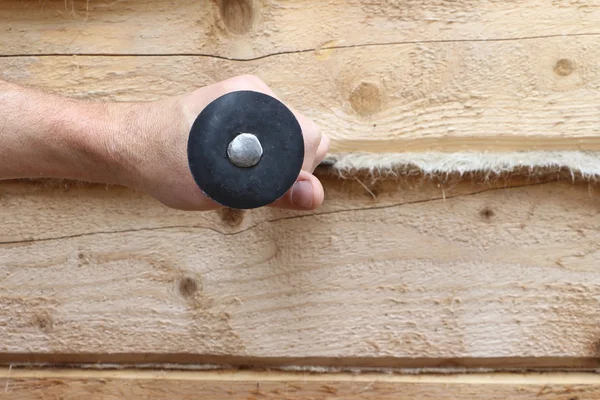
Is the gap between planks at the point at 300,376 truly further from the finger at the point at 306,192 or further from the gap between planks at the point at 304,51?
the gap between planks at the point at 304,51

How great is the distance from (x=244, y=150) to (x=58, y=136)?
0.29 m

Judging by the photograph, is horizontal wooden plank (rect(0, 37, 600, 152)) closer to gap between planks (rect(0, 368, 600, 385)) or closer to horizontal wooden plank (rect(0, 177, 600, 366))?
horizontal wooden plank (rect(0, 177, 600, 366))

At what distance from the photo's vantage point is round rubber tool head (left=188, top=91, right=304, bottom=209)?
Answer: 2.10 ft

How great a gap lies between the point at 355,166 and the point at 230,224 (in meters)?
0.21

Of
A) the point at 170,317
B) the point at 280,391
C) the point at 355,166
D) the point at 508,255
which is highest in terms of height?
the point at 355,166

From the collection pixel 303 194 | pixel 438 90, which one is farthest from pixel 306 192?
pixel 438 90

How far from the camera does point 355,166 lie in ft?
2.93

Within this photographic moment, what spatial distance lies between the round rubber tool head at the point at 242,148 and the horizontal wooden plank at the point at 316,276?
292 mm

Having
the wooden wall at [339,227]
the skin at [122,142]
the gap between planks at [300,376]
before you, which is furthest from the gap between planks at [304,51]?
the gap between planks at [300,376]

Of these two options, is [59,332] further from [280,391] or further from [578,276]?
[578,276]

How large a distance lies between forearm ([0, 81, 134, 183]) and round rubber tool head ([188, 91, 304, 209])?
18 centimetres

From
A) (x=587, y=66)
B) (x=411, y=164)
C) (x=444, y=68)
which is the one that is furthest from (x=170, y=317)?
(x=587, y=66)

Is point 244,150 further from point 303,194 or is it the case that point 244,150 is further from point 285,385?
point 285,385

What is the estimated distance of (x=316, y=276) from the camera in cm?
95
